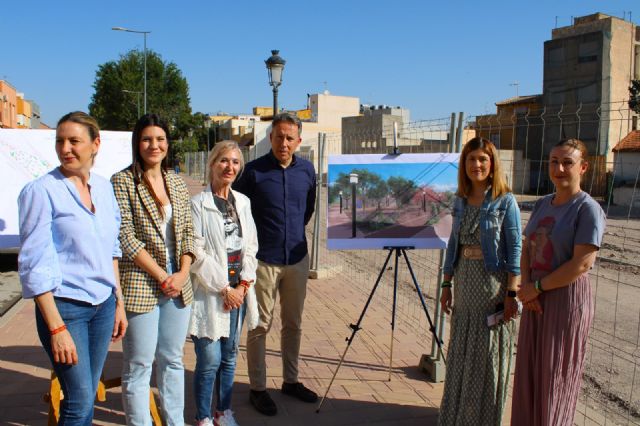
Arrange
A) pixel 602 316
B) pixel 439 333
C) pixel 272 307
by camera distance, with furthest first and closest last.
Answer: pixel 602 316
pixel 439 333
pixel 272 307

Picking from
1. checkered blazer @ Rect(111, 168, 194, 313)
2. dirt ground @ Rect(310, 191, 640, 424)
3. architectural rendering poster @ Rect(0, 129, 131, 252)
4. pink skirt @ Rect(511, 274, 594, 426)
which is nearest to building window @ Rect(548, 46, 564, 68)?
dirt ground @ Rect(310, 191, 640, 424)

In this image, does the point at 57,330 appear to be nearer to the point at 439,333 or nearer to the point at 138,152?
the point at 138,152

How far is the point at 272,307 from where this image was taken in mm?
3902

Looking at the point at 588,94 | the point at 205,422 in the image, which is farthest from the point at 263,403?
the point at 588,94

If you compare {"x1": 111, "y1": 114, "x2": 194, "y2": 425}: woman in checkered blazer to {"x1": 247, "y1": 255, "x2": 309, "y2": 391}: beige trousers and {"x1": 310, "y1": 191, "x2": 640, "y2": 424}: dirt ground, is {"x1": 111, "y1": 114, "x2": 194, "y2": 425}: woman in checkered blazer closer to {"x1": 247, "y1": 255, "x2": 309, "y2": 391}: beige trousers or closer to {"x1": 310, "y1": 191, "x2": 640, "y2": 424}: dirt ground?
{"x1": 247, "y1": 255, "x2": 309, "y2": 391}: beige trousers

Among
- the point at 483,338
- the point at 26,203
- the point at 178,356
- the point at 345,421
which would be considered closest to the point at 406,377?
the point at 345,421

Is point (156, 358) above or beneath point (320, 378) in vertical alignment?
above

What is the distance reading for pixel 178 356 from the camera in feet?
10.3

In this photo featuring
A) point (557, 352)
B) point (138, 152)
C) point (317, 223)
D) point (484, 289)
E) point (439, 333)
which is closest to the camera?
point (557, 352)

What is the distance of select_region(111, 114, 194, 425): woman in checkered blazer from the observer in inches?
115

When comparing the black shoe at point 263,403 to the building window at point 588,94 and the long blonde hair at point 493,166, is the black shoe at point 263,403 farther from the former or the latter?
the building window at point 588,94

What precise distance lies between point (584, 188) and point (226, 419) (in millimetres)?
3174

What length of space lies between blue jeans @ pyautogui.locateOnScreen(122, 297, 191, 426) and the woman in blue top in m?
0.27

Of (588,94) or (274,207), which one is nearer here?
(274,207)
